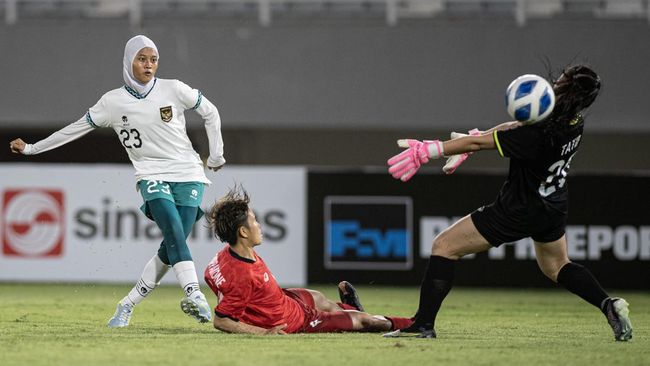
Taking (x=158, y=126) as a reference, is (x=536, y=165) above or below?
below

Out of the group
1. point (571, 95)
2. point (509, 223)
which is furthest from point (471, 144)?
point (571, 95)

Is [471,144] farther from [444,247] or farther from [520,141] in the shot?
[444,247]

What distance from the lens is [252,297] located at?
8.67 m

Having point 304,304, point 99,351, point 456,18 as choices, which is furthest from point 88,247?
point 99,351

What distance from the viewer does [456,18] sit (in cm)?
1802

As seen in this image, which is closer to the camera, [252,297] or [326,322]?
[252,297]

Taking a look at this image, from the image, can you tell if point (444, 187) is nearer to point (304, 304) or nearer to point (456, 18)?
point (456, 18)

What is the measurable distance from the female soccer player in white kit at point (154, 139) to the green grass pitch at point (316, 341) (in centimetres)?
85

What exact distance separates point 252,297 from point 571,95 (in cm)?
266

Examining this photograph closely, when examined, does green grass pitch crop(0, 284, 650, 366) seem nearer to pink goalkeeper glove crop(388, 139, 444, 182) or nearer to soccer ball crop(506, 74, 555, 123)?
pink goalkeeper glove crop(388, 139, 444, 182)

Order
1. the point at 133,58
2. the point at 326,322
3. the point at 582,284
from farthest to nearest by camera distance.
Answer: the point at 133,58 → the point at 326,322 → the point at 582,284

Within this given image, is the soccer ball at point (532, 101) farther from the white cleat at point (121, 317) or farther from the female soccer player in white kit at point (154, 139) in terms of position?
the white cleat at point (121, 317)

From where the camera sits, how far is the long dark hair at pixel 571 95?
26.9 ft

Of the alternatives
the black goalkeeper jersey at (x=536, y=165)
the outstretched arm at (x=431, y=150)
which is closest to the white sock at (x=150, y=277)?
the outstretched arm at (x=431, y=150)
